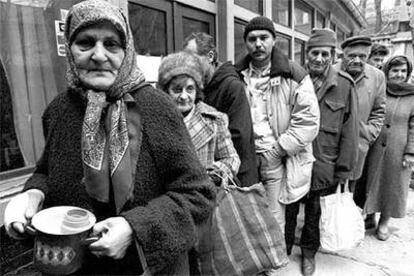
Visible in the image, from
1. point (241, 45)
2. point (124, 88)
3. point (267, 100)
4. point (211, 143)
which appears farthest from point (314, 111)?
point (241, 45)

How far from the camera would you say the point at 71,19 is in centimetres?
102

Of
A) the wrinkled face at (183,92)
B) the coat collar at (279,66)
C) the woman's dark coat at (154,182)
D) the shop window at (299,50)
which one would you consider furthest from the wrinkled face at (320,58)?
the shop window at (299,50)

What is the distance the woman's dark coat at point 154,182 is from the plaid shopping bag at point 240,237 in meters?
0.56

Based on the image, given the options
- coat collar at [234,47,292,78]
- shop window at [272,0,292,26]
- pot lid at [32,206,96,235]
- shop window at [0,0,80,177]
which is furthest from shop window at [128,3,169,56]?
shop window at [272,0,292,26]

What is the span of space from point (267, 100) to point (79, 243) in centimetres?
182

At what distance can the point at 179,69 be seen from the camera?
1.84 meters

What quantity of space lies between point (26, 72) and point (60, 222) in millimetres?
1802

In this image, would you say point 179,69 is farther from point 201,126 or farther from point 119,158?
point 119,158

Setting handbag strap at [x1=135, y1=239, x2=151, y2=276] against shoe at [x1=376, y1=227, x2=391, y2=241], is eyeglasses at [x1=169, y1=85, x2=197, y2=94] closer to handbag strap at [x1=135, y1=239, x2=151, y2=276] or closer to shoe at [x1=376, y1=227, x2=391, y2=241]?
handbag strap at [x1=135, y1=239, x2=151, y2=276]

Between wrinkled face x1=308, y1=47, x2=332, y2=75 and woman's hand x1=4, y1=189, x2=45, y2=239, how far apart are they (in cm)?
227

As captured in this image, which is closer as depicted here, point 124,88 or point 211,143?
point 124,88

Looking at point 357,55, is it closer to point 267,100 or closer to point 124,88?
point 267,100

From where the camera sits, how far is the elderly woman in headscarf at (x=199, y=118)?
1.79 m

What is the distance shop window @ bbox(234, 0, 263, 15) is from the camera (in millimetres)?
5173
